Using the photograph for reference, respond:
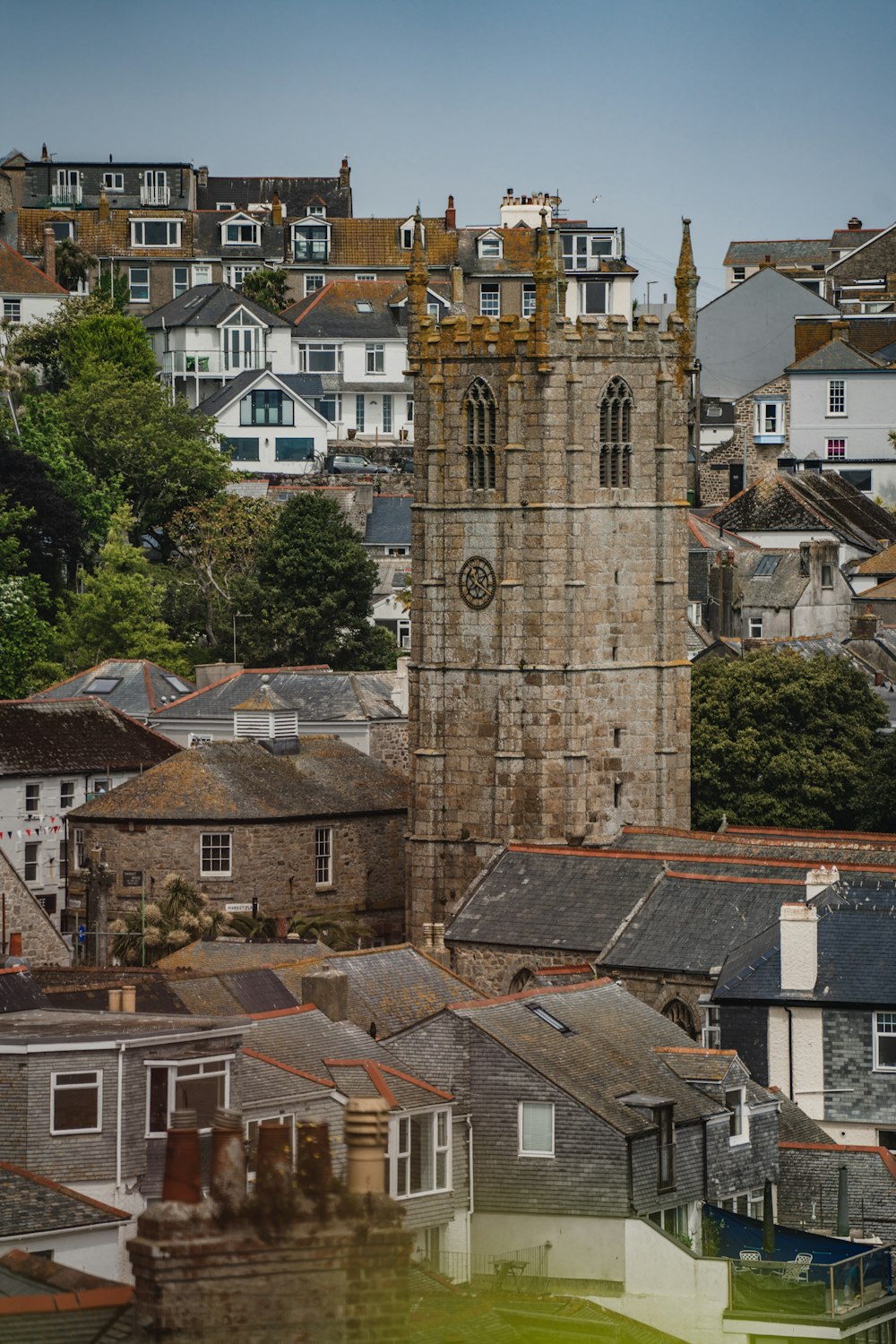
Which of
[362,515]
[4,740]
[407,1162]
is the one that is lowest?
[407,1162]

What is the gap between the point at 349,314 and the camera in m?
132

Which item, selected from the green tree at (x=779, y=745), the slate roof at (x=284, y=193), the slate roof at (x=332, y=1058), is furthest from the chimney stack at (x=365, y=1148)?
the slate roof at (x=284, y=193)

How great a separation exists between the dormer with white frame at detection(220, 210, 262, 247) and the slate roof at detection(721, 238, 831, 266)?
29.3 meters

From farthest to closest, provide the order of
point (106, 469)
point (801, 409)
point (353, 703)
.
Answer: point (801, 409) < point (106, 469) < point (353, 703)

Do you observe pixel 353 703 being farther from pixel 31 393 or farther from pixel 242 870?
pixel 31 393

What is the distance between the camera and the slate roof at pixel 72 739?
77.4 metres

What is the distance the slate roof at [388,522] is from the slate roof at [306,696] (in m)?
25.4

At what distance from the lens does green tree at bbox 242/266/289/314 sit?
13562 centimetres

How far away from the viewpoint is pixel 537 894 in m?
61.7

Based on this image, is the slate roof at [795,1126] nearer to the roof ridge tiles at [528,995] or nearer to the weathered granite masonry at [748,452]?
the roof ridge tiles at [528,995]

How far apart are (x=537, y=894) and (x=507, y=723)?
26.9ft

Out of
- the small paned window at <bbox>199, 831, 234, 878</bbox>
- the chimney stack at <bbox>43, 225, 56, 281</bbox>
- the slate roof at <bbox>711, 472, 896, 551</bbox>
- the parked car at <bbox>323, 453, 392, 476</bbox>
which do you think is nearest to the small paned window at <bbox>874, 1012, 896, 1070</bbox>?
the small paned window at <bbox>199, 831, 234, 878</bbox>

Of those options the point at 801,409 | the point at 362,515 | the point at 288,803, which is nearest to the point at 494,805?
the point at 288,803

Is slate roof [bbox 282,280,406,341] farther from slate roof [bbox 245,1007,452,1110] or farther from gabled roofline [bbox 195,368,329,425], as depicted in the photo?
slate roof [bbox 245,1007,452,1110]
